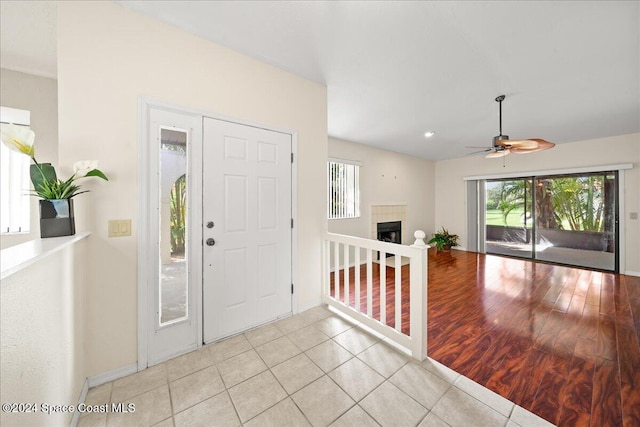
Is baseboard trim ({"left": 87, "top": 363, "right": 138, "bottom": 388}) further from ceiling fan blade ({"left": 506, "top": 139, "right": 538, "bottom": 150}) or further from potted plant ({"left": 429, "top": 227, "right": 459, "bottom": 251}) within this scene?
potted plant ({"left": 429, "top": 227, "right": 459, "bottom": 251})

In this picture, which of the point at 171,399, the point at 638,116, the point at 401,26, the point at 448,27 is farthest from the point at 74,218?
the point at 638,116

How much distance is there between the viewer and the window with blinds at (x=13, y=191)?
233 cm

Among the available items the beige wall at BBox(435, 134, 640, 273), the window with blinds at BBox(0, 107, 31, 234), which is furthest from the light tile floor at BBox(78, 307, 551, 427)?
the beige wall at BBox(435, 134, 640, 273)

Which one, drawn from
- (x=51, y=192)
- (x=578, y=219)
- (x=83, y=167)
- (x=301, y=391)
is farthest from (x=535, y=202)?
(x=51, y=192)

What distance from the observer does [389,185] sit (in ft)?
18.3

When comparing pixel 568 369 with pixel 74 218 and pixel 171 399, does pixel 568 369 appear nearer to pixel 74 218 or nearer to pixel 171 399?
pixel 171 399

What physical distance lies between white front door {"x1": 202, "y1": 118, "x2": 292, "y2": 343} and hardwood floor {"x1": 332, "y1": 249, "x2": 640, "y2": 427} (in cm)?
123

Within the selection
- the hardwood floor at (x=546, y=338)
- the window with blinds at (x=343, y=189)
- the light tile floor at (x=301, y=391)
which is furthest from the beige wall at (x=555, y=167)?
the light tile floor at (x=301, y=391)

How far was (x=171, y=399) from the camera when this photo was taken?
57.4 inches

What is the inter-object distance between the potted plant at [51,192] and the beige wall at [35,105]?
59.9 inches

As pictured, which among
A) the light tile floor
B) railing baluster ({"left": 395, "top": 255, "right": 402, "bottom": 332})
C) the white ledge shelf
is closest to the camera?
the white ledge shelf

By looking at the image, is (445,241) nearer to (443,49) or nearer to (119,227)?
(443,49)

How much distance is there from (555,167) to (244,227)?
21.1 ft

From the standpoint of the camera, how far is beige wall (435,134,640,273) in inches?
163
